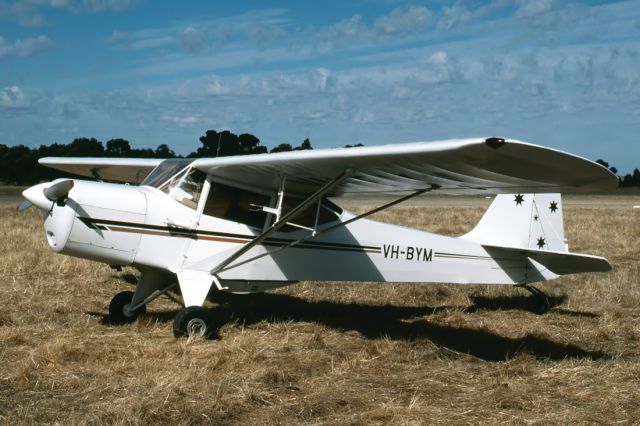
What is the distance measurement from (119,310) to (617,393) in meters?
5.14

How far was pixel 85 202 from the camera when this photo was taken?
7059 millimetres

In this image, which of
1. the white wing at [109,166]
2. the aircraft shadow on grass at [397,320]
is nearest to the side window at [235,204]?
the aircraft shadow on grass at [397,320]

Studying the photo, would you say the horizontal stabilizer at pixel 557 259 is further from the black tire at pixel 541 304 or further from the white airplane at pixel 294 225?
the black tire at pixel 541 304

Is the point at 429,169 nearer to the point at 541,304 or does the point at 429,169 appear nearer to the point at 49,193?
the point at 49,193

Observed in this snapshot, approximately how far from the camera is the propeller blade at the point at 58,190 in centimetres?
685

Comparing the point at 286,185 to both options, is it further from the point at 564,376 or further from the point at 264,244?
the point at 564,376

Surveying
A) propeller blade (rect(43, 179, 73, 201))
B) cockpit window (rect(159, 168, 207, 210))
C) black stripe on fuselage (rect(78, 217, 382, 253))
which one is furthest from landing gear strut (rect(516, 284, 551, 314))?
propeller blade (rect(43, 179, 73, 201))

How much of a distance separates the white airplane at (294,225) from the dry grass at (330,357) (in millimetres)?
535

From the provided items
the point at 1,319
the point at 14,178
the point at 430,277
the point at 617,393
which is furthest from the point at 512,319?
the point at 14,178

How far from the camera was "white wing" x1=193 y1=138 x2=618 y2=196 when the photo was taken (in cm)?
514

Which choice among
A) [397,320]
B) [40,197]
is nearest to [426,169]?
[397,320]

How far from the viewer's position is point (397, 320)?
28.8ft

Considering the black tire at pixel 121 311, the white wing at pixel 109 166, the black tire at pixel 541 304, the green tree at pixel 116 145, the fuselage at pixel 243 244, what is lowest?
the black tire at pixel 121 311

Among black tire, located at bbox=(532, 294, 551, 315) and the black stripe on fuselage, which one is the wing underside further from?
black tire, located at bbox=(532, 294, 551, 315)
